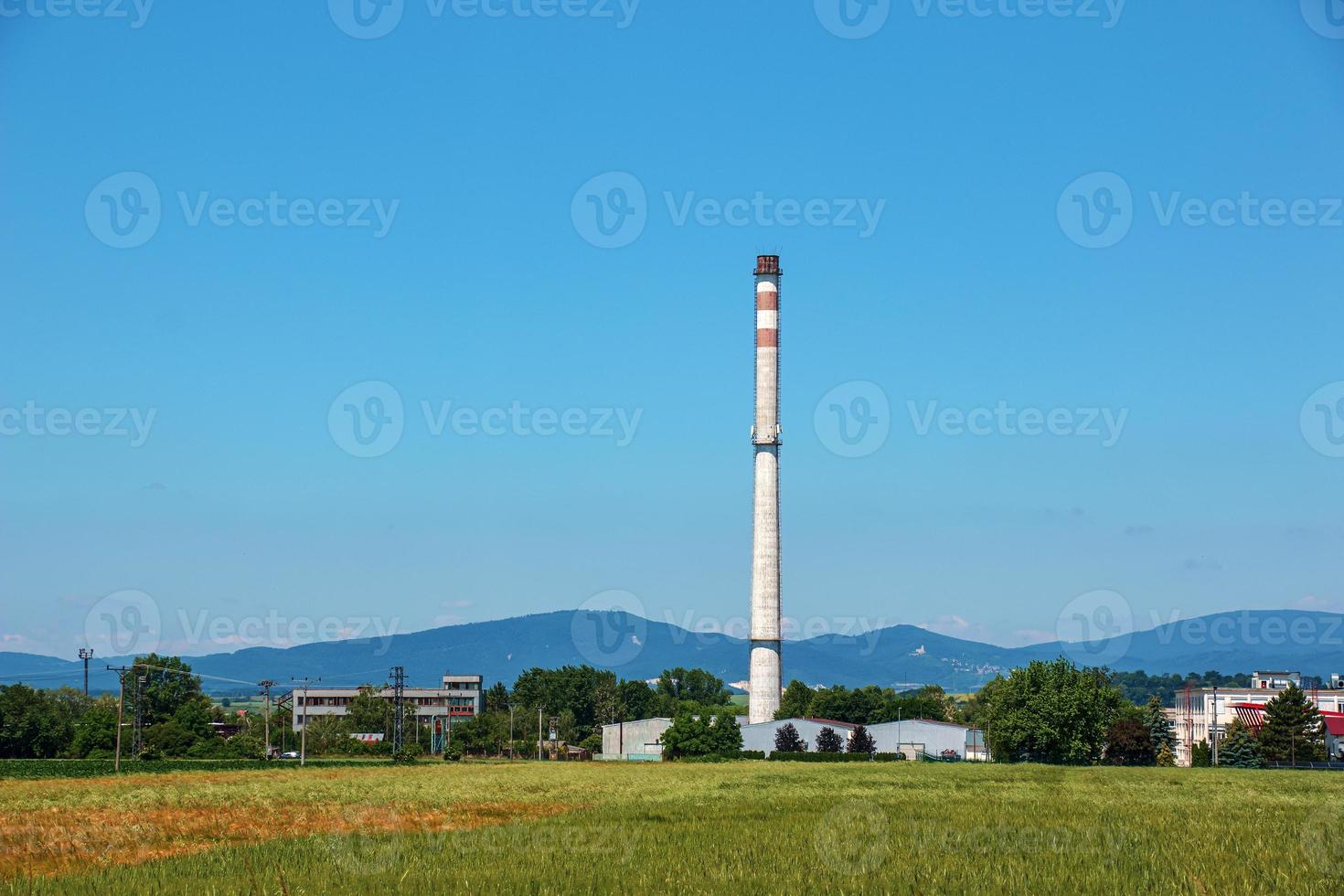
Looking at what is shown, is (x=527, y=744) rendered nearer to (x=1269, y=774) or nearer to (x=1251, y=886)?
(x=1269, y=774)

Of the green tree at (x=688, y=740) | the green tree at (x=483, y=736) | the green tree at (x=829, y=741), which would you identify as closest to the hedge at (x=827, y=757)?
the green tree at (x=688, y=740)

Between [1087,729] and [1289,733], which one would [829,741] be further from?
[1289,733]

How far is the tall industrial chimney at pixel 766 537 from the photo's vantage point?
451 feet

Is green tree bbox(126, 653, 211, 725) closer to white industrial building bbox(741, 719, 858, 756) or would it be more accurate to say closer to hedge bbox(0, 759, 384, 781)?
hedge bbox(0, 759, 384, 781)

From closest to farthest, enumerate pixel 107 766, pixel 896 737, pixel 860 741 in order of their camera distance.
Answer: pixel 107 766, pixel 860 741, pixel 896 737

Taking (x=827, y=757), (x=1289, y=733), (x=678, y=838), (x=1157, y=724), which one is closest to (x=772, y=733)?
(x=827, y=757)

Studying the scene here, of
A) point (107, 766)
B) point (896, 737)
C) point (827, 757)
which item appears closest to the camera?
point (107, 766)

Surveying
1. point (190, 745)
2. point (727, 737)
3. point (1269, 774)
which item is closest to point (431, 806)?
point (1269, 774)

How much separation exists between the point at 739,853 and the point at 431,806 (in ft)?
75.8

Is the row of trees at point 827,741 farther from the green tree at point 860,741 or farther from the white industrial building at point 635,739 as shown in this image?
the white industrial building at point 635,739

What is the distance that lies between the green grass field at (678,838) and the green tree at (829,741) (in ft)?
251

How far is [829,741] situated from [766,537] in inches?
897

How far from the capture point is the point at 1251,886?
20.0 metres

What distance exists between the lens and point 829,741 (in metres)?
136
